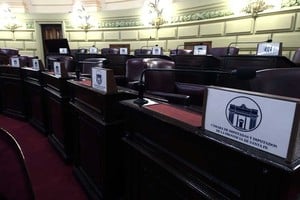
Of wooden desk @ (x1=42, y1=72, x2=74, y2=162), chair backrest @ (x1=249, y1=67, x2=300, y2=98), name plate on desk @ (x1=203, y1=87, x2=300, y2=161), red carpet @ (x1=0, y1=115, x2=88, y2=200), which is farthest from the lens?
wooden desk @ (x1=42, y1=72, x2=74, y2=162)

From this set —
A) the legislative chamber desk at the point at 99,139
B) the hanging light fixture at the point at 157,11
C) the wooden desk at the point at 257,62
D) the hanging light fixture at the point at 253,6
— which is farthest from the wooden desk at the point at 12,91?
the hanging light fixture at the point at 157,11

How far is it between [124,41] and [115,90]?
798 cm

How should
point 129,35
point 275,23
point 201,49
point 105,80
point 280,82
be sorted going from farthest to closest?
point 129,35 → point 275,23 → point 201,49 → point 105,80 → point 280,82

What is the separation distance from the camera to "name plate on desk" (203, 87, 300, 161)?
491 mm

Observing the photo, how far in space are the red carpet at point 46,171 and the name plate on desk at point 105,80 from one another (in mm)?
891

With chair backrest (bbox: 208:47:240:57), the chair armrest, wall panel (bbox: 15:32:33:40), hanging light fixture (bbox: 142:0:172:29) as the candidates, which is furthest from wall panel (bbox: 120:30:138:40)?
the chair armrest

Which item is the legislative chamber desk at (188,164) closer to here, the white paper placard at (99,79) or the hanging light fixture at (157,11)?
the white paper placard at (99,79)

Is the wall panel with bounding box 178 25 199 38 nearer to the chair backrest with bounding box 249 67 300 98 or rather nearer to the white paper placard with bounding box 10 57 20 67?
the white paper placard with bounding box 10 57 20 67

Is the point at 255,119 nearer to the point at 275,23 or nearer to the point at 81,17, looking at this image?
the point at 275,23

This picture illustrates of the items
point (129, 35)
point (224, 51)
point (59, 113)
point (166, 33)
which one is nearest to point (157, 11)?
point (166, 33)

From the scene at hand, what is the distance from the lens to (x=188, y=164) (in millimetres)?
813

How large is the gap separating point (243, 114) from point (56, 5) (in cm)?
1026

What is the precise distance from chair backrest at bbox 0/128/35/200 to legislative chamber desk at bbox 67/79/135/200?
681mm

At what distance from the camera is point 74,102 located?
187cm
